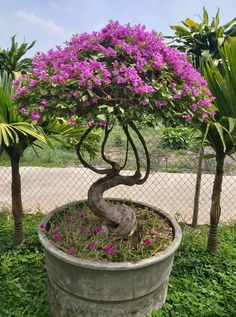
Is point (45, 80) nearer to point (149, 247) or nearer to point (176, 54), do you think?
point (176, 54)

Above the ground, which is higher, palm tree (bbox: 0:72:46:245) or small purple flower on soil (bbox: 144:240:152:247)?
palm tree (bbox: 0:72:46:245)

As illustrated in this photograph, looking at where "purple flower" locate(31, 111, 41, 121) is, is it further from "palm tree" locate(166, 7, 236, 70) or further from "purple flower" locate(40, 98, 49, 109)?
"palm tree" locate(166, 7, 236, 70)

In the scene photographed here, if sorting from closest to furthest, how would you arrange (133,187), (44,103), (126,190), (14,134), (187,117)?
(44,103) < (187,117) < (14,134) < (126,190) < (133,187)

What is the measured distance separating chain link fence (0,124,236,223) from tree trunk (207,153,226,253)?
72cm

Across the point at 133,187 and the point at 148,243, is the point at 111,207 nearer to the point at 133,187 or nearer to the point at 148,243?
the point at 148,243

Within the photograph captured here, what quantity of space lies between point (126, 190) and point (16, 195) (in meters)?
2.24

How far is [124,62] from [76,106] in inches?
14.0

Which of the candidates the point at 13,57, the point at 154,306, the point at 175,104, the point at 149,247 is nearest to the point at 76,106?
the point at 175,104

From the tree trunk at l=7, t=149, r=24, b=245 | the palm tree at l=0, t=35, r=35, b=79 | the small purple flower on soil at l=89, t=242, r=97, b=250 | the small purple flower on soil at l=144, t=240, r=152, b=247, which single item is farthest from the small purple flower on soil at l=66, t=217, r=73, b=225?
the palm tree at l=0, t=35, r=35, b=79

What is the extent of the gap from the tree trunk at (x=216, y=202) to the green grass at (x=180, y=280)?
0.12 m

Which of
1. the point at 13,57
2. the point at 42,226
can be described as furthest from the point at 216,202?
the point at 13,57

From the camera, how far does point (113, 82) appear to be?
174 centimetres

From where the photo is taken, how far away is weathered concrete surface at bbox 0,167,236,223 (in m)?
4.46

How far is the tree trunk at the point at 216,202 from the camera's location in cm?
289
